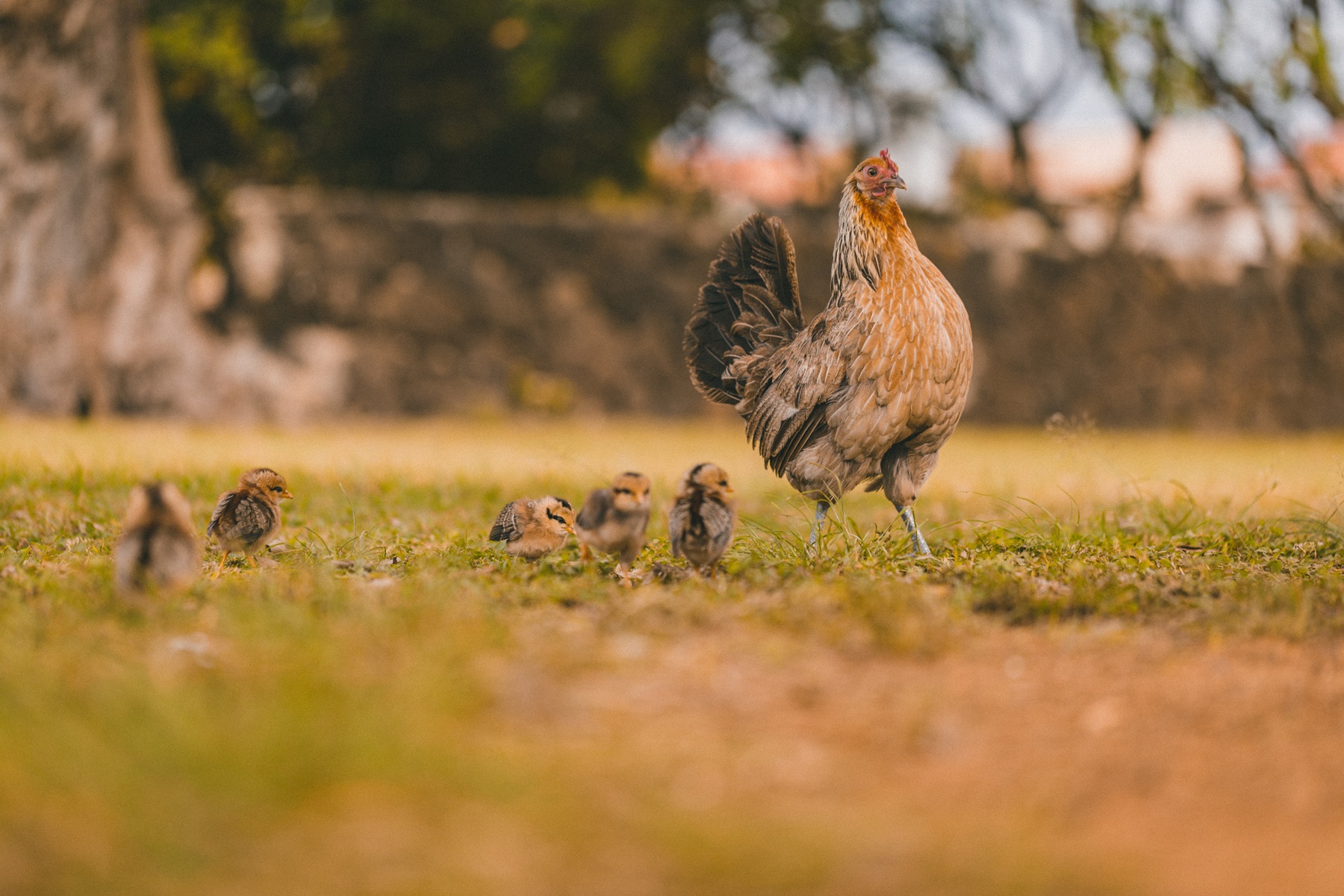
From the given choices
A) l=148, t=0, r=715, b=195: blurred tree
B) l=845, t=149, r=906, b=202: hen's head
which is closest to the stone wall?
l=148, t=0, r=715, b=195: blurred tree

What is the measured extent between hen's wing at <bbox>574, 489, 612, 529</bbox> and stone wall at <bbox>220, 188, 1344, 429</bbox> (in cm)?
824

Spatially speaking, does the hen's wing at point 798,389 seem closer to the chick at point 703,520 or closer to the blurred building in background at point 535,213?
the chick at point 703,520

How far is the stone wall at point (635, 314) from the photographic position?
460 inches

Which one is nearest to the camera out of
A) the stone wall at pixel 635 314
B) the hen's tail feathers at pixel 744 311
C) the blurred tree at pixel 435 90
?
the hen's tail feathers at pixel 744 311

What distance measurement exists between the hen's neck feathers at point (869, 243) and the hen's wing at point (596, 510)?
4.39 feet

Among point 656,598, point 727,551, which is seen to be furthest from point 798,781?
point 727,551

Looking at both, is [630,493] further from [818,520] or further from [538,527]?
[818,520]

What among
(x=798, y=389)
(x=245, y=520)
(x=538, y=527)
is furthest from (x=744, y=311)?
(x=245, y=520)

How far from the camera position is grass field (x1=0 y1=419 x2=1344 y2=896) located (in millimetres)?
1867

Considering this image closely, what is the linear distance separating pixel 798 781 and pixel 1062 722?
719mm

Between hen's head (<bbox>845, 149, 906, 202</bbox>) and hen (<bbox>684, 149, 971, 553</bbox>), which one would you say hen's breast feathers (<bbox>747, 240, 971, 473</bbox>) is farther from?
hen's head (<bbox>845, 149, 906, 202</bbox>)

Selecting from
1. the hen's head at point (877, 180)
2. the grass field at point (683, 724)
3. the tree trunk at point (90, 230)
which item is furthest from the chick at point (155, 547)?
the tree trunk at point (90, 230)

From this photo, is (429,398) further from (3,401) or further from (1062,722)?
A: (1062,722)

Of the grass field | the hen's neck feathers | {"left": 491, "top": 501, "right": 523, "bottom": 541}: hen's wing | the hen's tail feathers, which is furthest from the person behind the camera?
the hen's tail feathers
